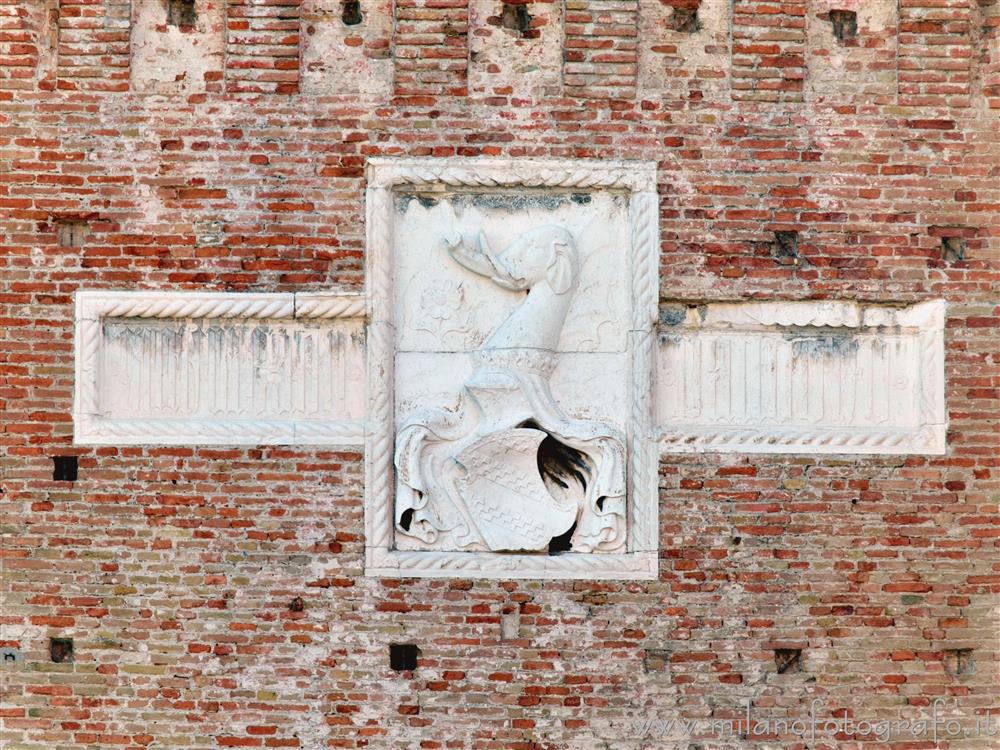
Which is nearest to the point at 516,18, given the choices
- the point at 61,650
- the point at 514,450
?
the point at 514,450

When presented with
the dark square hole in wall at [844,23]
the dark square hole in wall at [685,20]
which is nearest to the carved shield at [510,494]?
the dark square hole in wall at [685,20]

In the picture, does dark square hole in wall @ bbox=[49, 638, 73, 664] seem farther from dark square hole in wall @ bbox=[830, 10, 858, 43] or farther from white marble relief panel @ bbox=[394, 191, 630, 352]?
dark square hole in wall @ bbox=[830, 10, 858, 43]

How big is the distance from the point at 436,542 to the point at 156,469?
4.84 ft

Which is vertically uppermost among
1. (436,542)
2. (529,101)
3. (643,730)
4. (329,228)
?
(529,101)

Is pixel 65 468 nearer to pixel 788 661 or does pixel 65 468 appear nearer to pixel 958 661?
pixel 788 661

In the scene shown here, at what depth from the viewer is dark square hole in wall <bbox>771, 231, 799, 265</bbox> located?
6.68 meters

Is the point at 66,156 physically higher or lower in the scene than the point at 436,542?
higher

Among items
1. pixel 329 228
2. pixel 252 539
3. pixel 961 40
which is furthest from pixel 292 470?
pixel 961 40

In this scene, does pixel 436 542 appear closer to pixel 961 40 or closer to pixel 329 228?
pixel 329 228

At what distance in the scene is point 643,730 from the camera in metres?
6.50

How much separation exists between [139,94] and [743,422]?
3571 millimetres

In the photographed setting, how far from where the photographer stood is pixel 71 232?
6660 mm

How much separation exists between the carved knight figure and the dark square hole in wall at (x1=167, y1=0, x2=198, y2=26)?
182cm

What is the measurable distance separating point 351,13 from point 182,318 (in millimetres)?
1832
